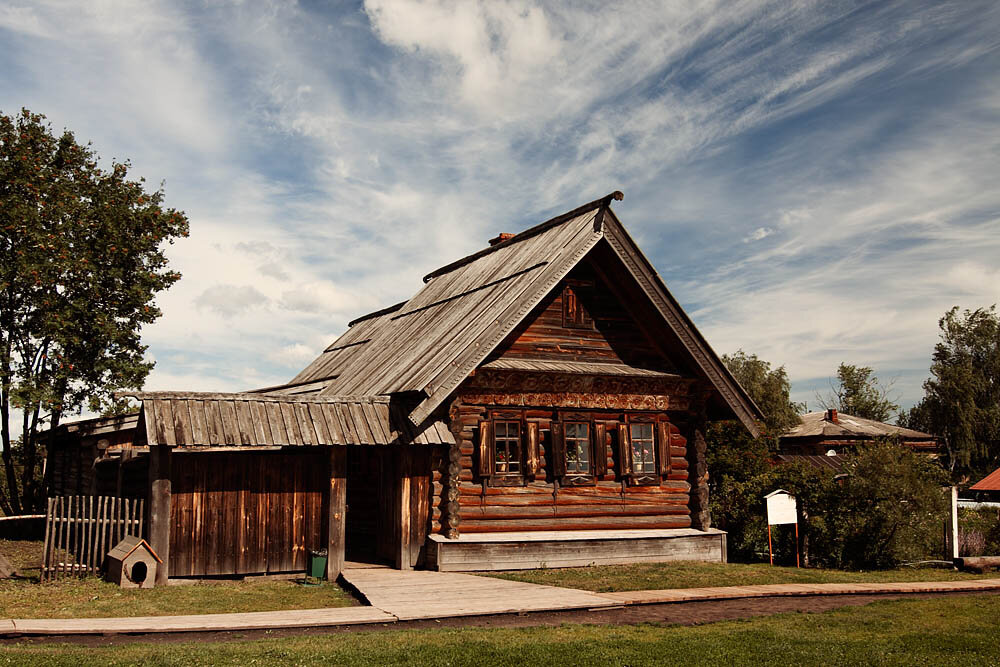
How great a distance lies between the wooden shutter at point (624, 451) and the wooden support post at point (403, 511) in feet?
17.1

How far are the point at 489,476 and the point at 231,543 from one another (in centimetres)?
553

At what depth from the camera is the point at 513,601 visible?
1328 centimetres

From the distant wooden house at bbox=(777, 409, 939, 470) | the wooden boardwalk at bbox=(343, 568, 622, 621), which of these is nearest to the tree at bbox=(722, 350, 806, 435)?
the distant wooden house at bbox=(777, 409, 939, 470)

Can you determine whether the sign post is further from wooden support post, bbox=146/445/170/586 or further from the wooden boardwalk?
wooden support post, bbox=146/445/170/586

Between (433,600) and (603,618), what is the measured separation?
2726 millimetres

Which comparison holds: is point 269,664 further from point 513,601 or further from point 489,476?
point 489,476

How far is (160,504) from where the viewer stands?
15195 mm

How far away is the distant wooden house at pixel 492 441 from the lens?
1587 centimetres

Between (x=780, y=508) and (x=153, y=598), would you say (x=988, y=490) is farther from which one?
(x=153, y=598)

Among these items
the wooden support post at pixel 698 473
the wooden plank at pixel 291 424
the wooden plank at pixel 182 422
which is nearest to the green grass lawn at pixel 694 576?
the wooden support post at pixel 698 473

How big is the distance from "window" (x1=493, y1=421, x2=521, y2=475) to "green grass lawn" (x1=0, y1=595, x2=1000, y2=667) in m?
7.32

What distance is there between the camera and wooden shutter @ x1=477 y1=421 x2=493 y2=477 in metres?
18.3

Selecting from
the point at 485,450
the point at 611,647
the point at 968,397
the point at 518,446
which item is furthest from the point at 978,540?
the point at 968,397

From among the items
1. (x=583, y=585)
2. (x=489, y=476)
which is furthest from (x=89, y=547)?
(x=583, y=585)
